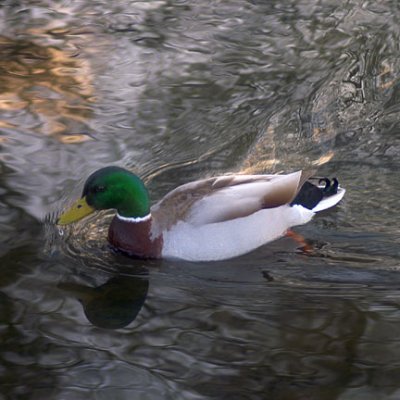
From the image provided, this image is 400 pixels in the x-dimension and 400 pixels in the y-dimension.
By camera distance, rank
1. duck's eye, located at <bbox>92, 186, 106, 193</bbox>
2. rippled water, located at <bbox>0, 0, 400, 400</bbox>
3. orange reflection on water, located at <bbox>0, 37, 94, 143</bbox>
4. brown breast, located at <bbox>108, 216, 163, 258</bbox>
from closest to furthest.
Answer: rippled water, located at <bbox>0, 0, 400, 400</bbox>, duck's eye, located at <bbox>92, 186, 106, 193</bbox>, brown breast, located at <bbox>108, 216, 163, 258</bbox>, orange reflection on water, located at <bbox>0, 37, 94, 143</bbox>

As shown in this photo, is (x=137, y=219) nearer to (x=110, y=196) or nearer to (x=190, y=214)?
(x=110, y=196)

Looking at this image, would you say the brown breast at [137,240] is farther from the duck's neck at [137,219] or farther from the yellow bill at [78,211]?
the yellow bill at [78,211]

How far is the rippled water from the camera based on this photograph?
4.97m

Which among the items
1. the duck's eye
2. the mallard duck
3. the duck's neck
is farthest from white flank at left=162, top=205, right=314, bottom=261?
the duck's eye

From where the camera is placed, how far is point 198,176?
707 cm

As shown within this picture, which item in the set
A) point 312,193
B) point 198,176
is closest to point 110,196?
point 198,176

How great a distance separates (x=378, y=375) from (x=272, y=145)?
2.96m

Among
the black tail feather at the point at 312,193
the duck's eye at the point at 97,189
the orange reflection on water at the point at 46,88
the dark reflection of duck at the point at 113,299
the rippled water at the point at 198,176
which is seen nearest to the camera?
the rippled water at the point at 198,176

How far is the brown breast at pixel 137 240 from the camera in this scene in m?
6.09

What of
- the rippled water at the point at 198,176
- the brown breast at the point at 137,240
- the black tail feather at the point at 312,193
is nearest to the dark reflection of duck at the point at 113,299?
the rippled water at the point at 198,176

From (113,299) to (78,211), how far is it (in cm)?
69

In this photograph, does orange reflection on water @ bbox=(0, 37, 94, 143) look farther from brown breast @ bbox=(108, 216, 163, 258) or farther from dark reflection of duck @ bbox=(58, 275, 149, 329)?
dark reflection of duck @ bbox=(58, 275, 149, 329)

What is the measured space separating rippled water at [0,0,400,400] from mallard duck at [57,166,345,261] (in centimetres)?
11

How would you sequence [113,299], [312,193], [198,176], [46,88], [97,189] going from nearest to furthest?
1. [113,299]
2. [97,189]
3. [312,193]
4. [198,176]
5. [46,88]
